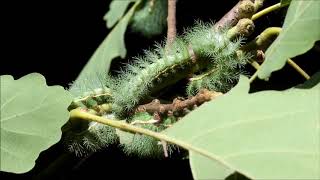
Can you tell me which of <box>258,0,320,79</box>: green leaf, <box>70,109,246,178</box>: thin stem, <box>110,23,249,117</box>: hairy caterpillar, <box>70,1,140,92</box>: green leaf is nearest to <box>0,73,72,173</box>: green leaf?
<box>70,109,246,178</box>: thin stem

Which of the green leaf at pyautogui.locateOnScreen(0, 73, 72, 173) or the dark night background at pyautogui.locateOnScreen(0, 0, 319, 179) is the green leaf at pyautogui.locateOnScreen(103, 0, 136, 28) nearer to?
the dark night background at pyautogui.locateOnScreen(0, 0, 319, 179)

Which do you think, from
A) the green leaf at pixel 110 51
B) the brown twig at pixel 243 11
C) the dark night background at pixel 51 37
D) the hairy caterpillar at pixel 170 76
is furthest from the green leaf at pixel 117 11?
the brown twig at pixel 243 11

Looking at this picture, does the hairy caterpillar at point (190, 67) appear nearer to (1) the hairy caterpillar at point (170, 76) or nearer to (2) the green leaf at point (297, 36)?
(1) the hairy caterpillar at point (170, 76)

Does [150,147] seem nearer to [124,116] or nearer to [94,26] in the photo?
[124,116]

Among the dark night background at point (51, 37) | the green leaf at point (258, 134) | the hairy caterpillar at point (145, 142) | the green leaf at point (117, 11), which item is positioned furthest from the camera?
the dark night background at point (51, 37)

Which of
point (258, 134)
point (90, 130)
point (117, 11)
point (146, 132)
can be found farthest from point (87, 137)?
point (117, 11)

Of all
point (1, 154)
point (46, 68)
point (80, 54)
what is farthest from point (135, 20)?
point (1, 154)
